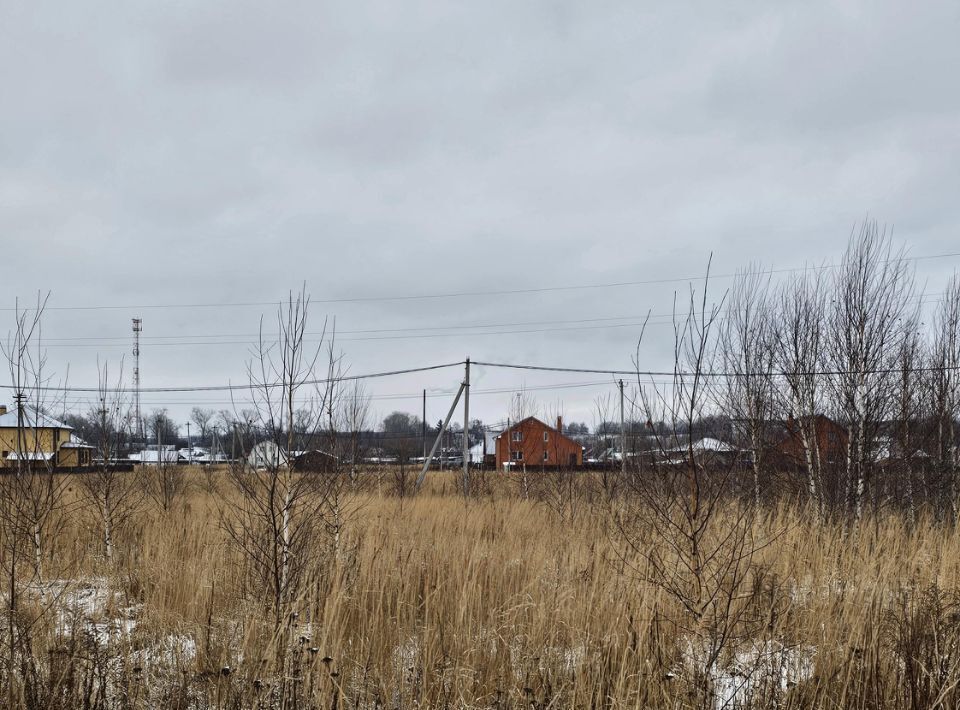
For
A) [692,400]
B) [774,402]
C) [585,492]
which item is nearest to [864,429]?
[774,402]

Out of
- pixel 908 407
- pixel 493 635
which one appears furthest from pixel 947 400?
pixel 493 635

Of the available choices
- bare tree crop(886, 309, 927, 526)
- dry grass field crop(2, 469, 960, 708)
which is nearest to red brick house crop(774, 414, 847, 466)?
bare tree crop(886, 309, 927, 526)

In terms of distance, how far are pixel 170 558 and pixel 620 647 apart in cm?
425

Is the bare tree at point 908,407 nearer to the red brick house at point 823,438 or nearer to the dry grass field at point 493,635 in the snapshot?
the red brick house at point 823,438

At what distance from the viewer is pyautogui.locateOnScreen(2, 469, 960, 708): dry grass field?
9.79ft

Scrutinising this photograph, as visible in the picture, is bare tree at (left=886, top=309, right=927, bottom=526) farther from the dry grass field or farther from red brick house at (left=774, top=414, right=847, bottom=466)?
the dry grass field

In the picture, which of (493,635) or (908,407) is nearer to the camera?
(493,635)

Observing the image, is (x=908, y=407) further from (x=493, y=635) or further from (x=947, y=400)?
(x=493, y=635)

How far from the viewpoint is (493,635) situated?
3652 mm

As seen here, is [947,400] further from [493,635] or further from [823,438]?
[493,635]

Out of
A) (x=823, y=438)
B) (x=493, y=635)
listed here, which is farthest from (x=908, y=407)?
(x=493, y=635)

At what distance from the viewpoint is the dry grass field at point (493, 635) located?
2984 mm

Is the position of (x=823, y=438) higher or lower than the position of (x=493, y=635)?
higher

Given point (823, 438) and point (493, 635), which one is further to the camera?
point (823, 438)
